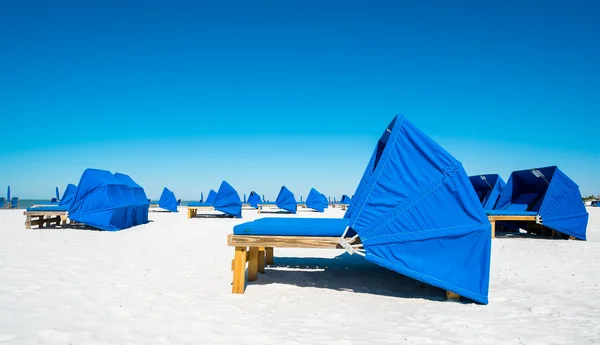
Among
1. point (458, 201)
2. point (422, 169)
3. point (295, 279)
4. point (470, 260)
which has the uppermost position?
point (422, 169)

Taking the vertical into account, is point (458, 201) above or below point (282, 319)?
above

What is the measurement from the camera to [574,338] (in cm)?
329

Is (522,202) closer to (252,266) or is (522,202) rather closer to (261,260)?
(261,260)

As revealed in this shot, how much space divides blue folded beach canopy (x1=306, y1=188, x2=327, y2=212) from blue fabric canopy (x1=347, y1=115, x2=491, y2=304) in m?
23.8

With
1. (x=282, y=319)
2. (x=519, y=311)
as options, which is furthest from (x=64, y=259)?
(x=519, y=311)

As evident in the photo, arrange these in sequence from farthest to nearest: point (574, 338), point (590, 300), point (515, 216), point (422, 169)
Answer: point (515, 216)
point (422, 169)
point (590, 300)
point (574, 338)

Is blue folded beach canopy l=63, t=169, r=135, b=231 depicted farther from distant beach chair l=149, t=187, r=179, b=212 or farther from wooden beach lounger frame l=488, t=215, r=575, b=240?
distant beach chair l=149, t=187, r=179, b=212

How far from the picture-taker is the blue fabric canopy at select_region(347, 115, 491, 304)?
14.9 ft

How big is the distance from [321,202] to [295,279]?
937 inches

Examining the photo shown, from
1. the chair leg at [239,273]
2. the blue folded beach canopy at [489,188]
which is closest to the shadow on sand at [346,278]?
the chair leg at [239,273]

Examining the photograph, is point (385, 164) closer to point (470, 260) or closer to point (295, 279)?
point (470, 260)

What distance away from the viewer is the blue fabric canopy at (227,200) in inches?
764

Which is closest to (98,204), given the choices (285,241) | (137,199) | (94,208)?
(94,208)

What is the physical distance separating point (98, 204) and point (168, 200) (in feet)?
46.7
